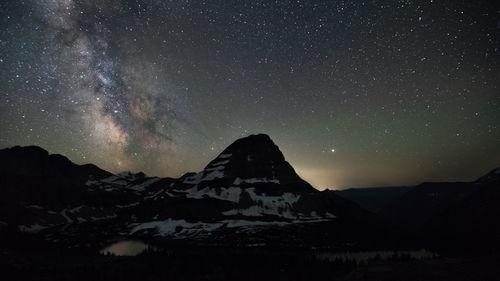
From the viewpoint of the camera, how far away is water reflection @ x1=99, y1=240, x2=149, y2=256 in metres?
132

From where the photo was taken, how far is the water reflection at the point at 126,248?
433ft

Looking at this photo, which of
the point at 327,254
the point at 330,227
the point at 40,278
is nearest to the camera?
the point at 40,278

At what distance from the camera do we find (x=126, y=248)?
146 meters

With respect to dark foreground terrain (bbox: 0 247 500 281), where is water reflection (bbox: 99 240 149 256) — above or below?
below

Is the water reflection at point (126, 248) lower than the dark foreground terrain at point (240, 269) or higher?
lower

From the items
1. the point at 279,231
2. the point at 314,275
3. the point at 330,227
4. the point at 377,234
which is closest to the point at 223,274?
the point at 314,275

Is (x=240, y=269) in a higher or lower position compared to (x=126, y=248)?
higher

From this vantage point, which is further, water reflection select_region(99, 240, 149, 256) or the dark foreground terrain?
water reflection select_region(99, 240, 149, 256)

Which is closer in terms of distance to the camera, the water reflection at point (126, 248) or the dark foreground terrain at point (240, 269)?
the dark foreground terrain at point (240, 269)

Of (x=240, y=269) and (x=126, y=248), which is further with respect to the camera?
(x=126, y=248)

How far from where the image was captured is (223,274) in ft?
256

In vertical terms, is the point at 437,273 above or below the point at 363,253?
above

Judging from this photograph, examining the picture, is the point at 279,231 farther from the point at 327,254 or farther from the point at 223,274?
the point at 223,274

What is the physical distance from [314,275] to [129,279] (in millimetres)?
41570
